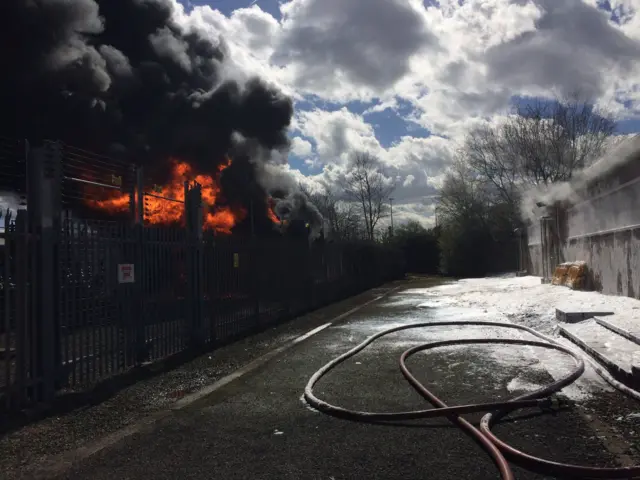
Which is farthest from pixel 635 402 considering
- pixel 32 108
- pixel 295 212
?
pixel 295 212

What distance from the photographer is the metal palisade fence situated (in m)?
5.34

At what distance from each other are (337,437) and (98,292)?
11.8 feet

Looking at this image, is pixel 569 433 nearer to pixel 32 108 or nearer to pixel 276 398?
pixel 276 398

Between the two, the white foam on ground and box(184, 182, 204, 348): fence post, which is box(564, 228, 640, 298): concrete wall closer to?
the white foam on ground

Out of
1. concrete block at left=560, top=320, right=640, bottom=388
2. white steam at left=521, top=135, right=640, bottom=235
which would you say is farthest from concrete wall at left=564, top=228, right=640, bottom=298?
concrete block at left=560, top=320, right=640, bottom=388

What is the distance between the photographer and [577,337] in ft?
25.9

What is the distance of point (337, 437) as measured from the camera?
4.27 meters

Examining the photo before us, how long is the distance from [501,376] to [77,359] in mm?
4722

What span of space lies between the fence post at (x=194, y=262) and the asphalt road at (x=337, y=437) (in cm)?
238

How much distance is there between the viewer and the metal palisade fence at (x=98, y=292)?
5.34 m

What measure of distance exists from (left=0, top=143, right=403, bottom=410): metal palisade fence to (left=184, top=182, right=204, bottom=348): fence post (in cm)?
2

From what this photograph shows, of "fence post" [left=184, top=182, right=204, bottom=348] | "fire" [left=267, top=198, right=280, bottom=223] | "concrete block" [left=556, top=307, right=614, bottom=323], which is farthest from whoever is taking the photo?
"fire" [left=267, top=198, right=280, bottom=223]

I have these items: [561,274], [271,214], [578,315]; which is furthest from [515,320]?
[271,214]

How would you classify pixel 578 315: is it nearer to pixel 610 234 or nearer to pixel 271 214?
pixel 610 234
